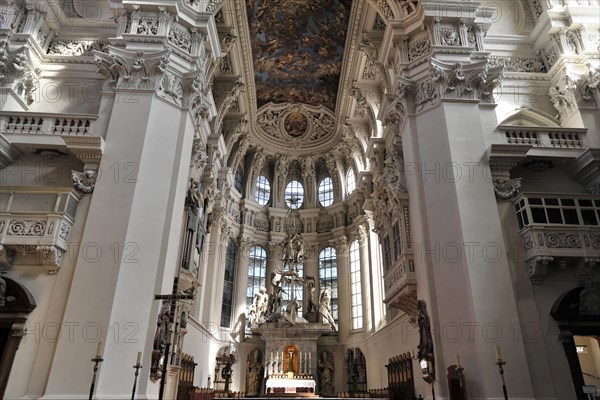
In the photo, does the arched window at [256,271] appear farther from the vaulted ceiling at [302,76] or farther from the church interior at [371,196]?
the vaulted ceiling at [302,76]

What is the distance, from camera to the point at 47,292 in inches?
422

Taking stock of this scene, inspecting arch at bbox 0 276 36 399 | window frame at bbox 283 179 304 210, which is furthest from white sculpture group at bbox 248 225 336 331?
arch at bbox 0 276 36 399

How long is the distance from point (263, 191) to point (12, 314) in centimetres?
1741

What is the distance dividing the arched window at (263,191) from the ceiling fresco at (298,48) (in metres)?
4.75

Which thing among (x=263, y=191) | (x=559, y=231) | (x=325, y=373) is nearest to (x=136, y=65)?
(x=559, y=231)

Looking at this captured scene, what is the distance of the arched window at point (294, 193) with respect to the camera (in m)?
26.4

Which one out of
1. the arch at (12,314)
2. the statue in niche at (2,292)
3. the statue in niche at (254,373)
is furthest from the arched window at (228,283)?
the statue in niche at (2,292)

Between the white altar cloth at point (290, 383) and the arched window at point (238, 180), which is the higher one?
the arched window at point (238, 180)

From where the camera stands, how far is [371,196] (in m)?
20.5

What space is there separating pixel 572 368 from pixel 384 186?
25.4ft

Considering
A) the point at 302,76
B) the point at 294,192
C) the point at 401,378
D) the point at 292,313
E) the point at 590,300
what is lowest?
the point at 401,378

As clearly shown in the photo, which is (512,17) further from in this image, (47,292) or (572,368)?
(47,292)

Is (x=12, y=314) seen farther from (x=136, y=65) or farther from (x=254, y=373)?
(x=254, y=373)

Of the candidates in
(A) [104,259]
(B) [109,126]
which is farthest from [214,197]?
(A) [104,259]
